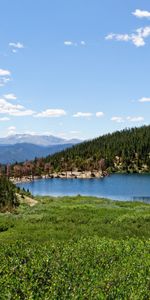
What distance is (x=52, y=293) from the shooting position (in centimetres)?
1170

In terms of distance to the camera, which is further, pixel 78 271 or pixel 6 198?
pixel 6 198

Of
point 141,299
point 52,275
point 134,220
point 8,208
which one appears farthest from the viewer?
point 8,208

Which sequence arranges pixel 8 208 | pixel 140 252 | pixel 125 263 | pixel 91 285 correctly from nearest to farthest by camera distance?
1. pixel 91 285
2. pixel 125 263
3. pixel 140 252
4. pixel 8 208

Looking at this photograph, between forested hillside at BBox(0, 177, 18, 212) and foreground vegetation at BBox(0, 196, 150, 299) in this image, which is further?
forested hillside at BBox(0, 177, 18, 212)

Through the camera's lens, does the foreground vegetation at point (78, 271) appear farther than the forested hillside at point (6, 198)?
No

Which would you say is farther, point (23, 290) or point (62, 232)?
point (62, 232)

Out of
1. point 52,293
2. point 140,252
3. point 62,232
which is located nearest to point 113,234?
point 62,232

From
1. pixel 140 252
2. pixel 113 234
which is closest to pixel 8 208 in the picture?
pixel 113 234

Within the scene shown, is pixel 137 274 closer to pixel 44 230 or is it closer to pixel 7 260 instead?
pixel 7 260

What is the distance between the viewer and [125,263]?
15.1m

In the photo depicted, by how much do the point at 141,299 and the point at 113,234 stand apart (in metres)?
15.4

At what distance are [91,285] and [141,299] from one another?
170 centimetres

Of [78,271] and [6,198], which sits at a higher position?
[6,198]

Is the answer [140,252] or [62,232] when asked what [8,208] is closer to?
[62,232]
